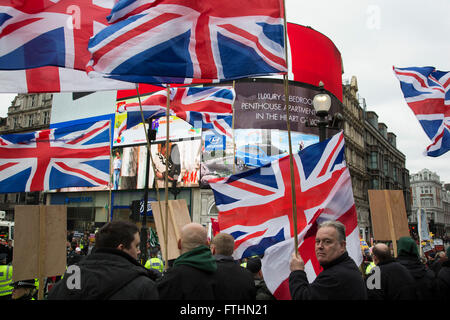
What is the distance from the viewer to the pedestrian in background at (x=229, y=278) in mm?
3268

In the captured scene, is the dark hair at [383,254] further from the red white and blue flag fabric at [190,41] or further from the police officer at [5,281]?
the police officer at [5,281]

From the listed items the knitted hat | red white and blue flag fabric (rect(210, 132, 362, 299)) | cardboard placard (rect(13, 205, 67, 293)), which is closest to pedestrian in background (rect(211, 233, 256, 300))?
red white and blue flag fabric (rect(210, 132, 362, 299))

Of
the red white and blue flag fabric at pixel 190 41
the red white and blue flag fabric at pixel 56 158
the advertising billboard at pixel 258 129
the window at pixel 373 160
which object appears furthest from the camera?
the window at pixel 373 160

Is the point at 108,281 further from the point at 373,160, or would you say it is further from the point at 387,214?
the point at 373,160

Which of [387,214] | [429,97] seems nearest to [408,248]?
[387,214]

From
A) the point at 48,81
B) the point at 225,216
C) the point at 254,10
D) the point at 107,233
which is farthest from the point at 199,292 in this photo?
the point at 48,81

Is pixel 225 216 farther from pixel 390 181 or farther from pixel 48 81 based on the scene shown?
pixel 390 181

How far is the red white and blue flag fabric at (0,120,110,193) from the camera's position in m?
7.66

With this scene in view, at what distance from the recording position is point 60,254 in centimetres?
511

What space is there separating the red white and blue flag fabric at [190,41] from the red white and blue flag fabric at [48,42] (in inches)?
45.7

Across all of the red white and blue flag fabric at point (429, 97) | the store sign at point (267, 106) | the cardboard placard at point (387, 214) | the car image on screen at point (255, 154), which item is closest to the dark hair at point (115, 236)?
the cardboard placard at point (387, 214)

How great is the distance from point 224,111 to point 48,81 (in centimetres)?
456

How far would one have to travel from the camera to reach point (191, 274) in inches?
120

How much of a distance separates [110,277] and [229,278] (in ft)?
4.14
